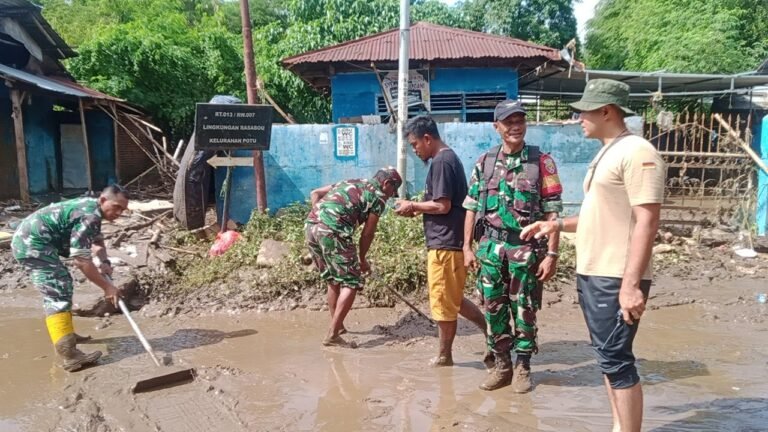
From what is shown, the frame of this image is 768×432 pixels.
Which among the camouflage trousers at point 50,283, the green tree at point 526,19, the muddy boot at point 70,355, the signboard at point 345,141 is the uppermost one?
the green tree at point 526,19

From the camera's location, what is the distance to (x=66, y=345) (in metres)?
4.33

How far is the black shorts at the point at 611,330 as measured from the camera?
2.66 meters

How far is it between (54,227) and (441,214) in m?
3.03

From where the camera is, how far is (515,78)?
11.5 metres

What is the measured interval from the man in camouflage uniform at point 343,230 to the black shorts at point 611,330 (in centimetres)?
226

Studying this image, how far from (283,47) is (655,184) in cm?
1530

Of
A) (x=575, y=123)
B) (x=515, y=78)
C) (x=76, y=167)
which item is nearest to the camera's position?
(x=575, y=123)

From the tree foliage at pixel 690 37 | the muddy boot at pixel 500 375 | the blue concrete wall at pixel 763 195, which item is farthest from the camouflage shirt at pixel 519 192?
the tree foliage at pixel 690 37

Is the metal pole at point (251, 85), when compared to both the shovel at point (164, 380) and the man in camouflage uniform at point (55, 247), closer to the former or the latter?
the man in camouflage uniform at point (55, 247)

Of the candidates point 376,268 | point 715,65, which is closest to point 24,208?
point 376,268

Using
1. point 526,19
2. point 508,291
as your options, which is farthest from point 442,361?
point 526,19

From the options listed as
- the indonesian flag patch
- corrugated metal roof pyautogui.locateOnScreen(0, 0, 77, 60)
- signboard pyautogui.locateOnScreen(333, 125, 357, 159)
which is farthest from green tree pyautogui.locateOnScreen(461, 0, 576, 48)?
the indonesian flag patch

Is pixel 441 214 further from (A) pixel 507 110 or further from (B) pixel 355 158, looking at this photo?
(B) pixel 355 158

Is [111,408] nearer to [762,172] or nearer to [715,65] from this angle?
[762,172]
